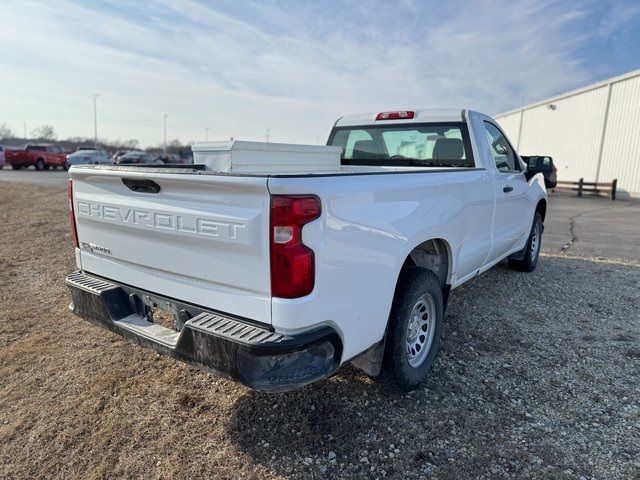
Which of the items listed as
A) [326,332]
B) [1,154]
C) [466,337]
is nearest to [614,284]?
[466,337]

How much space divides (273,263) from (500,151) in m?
3.67

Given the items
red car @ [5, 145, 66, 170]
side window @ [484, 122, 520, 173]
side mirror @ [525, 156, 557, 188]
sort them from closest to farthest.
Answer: side window @ [484, 122, 520, 173] → side mirror @ [525, 156, 557, 188] → red car @ [5, 145, 66, 170]

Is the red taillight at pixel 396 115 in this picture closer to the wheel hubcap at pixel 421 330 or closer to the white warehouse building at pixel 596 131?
the wheel hubcap at pixel 421 330

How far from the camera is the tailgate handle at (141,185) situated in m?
2.52

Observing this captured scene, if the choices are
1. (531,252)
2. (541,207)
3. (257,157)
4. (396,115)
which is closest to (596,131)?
(541,207)

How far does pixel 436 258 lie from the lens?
3623mm

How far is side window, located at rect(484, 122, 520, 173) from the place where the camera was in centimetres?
466

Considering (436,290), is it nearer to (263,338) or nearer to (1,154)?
(263,338)

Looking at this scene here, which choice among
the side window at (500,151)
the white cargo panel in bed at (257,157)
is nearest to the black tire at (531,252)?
the side window at (500,151)

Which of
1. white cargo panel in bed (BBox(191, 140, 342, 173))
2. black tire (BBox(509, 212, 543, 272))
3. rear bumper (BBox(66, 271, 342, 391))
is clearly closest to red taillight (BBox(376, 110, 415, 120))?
white cargo panel in bed (BBox(191, 140, 342, 173))

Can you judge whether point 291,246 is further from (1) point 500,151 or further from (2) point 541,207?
(2) point 541,207

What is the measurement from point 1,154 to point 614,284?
37703 millimetres

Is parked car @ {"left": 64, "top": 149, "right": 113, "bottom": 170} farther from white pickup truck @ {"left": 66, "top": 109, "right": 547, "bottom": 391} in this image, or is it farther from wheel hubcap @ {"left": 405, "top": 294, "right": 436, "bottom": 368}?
wheel hubcap @ {"left": 405, "top": 294, "right": 436, "bottom": 368}

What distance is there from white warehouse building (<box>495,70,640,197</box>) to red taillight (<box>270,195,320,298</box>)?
25.6 metres
